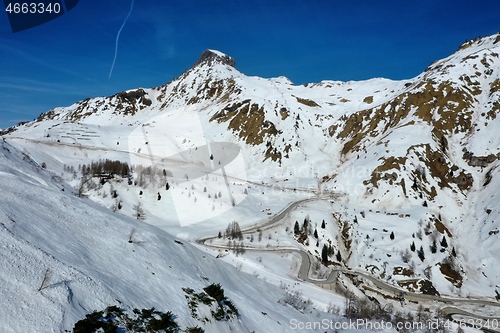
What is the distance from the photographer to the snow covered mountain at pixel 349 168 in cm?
7281

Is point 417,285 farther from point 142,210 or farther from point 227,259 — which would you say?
point 142,210

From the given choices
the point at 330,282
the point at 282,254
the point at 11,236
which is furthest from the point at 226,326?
the point at 282,254

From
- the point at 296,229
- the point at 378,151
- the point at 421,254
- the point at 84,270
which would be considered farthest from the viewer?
the point at 378,151

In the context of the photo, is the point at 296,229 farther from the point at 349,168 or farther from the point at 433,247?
the point at 349,168

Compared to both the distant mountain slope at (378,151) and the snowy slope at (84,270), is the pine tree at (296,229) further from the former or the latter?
the snowy slope at (84,270)

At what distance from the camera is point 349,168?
116 metres

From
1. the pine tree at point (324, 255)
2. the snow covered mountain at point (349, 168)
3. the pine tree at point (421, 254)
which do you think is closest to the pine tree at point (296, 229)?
the snow covered mountain at point (349, 168)

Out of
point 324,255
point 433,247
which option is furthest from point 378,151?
point 324,255

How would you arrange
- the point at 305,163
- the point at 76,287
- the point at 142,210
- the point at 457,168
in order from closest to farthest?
the point at 76,287, the point at 142,210, the point at 457,168, the point at 305,163

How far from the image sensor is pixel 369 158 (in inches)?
4439

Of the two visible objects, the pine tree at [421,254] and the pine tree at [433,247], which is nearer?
the pine tree at [421,254]

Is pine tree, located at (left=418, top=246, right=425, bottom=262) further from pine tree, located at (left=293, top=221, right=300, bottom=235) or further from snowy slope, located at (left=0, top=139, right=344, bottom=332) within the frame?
snowy slope, located at (left=0, top=139, right=344, bottom=332)

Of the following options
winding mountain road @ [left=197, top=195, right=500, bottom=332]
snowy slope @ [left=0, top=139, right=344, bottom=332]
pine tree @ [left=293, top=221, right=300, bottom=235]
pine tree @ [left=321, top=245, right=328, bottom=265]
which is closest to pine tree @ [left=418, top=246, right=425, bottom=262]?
winding mountain road @ [left=197, top=195, right=500, bottom=332]

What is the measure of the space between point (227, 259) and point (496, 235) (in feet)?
203
